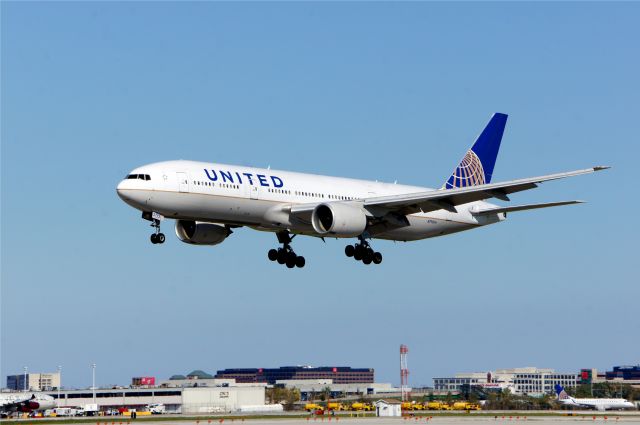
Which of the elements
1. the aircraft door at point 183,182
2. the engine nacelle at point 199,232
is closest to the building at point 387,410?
the engine nacelle at point 199,232

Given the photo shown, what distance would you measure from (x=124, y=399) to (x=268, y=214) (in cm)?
8132

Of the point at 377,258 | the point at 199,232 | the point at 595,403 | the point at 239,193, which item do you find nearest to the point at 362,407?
the point at 595,403

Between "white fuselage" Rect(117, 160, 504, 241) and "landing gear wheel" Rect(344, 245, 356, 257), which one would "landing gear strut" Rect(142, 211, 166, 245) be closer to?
"white fuselage" Rect(117, 160, 504, 241)

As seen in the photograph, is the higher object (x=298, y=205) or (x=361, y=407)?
(x=298, y=205)

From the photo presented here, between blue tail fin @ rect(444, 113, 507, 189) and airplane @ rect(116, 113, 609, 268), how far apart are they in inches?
121

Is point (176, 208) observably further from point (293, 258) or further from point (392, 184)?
point (392, 184)

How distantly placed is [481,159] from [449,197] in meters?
14.2

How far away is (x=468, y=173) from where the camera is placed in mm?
70438

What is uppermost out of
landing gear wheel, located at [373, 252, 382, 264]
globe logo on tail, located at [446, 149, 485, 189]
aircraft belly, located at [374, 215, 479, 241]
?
globe logo on tail, located at [446, 149, 485, 189]

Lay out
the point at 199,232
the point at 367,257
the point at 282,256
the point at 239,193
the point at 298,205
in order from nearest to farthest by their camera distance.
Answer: the point at 239,193, the point at 298,205, the point at 199,232, the point at 367,257, the point at 282,256

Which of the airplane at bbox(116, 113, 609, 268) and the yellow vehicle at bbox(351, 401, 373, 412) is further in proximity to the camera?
the yellow vehicle at bbox(351, 401, 373, 412)

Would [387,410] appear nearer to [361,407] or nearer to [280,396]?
[361,407]

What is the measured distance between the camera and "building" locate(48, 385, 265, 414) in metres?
114

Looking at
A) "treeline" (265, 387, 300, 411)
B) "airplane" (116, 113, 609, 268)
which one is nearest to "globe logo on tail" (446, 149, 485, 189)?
"airplane" (116, 113, 609, 268)
